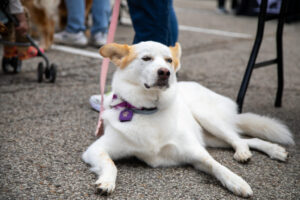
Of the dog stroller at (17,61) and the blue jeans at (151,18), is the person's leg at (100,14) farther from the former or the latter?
the blue jeans at (151,18)

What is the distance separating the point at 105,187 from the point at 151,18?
134cm

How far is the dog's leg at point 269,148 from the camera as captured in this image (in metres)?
2.15

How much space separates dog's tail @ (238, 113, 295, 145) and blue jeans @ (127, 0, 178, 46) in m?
0.88

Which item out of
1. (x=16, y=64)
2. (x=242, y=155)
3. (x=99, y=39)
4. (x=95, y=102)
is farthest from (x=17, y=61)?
(x=242, y=155)

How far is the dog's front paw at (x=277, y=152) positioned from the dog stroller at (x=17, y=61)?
233 centimetres

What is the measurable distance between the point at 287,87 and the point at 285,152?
5.87 feet

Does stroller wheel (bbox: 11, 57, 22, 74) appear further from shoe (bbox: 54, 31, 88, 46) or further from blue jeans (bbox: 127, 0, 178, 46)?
blue jeans (bbox: 127, 0, 178, 46)

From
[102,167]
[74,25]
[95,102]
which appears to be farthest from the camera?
[74,25]

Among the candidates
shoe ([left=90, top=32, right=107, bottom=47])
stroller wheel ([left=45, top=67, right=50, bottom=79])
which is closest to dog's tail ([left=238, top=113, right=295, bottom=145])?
stroller wheel ([left=45, top=67, right=50, bottom=79])

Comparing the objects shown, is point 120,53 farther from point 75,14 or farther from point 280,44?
point 75,14

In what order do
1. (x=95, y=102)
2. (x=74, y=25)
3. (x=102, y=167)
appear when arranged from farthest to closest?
(x=74, y=25), (x=95, y=102), (x=102, y=167)

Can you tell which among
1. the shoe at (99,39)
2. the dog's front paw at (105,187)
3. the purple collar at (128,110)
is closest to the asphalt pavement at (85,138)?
the dog's front paw at (105,187)

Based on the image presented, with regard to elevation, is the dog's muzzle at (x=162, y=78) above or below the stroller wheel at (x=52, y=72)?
above

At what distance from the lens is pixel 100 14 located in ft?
16.2
